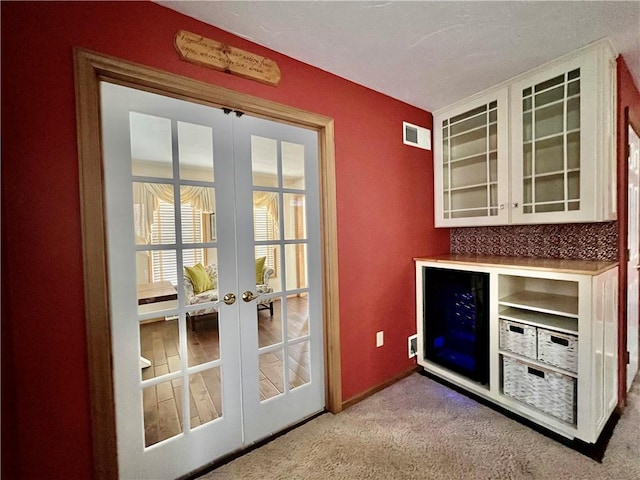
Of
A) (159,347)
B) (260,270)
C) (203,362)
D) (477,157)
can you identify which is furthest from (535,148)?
(159,347)

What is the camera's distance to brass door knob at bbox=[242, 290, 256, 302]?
1630 mm

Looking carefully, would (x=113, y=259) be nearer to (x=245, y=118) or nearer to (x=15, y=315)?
(x=15, y=315)

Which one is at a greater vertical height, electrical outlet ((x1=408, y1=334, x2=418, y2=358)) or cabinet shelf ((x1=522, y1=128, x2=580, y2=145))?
cabinet shelf ((x1=522, y1=128, x2=580, y2=145))

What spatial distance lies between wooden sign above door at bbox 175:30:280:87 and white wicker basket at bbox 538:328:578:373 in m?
2.30

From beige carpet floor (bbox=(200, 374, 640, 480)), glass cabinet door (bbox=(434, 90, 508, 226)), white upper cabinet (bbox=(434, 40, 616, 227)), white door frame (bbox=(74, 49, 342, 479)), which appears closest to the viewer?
white door frame (bbox=(74, 49, 342, 479))

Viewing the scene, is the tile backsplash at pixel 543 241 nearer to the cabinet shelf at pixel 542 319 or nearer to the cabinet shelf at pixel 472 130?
the cabinet shelf at pixel 542 319

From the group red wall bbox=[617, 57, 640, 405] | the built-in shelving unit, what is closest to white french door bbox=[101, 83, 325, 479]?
the built-in shelving unit

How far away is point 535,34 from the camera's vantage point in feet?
4.99

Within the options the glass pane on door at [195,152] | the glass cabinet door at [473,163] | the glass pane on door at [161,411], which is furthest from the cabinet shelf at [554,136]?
the glass pane on door at [161,411]

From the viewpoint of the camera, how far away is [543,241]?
2.21 metres

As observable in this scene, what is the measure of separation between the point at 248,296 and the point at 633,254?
9.67ft

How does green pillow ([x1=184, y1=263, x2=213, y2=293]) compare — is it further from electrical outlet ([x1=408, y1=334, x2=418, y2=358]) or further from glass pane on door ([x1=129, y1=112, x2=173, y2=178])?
electrical outlet ([x1=408, y1=334, x2=418, y2=358])

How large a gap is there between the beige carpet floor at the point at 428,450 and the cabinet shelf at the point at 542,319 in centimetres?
68

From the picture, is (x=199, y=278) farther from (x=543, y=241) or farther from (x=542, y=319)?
(x=543, y=241)
